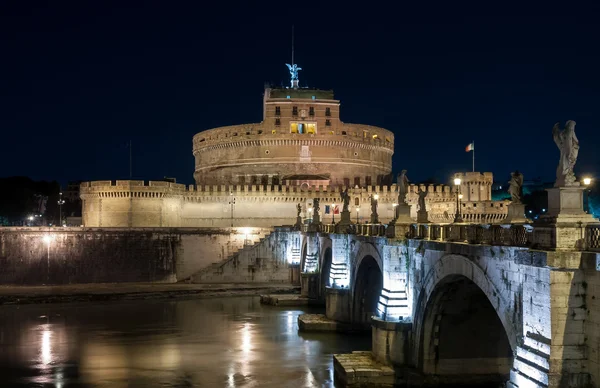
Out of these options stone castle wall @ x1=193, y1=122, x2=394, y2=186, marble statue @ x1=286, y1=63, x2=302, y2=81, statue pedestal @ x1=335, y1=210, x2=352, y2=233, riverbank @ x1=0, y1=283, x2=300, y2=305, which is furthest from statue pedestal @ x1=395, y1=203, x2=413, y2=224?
marble statue @ x1=286, y1=63, x2=302, y2=81

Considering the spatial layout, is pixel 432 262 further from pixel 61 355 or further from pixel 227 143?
pixel 227 143

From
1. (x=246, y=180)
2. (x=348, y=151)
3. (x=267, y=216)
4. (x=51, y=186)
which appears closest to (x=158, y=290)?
(x=267, y=216)

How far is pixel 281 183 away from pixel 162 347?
1707 inches

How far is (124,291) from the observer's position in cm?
4778

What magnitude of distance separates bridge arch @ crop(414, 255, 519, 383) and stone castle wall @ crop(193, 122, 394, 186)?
53.6m

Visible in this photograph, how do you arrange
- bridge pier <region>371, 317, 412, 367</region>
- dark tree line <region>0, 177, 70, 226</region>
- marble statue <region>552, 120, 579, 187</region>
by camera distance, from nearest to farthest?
1. marble statue <region>552, 120, 579, 187</region>
2. bridge pier <region>371, 317, 412, 367</region>
3. dark tree line <region>0, 177, 70, 226</region>

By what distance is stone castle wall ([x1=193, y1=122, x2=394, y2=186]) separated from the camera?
244 feet

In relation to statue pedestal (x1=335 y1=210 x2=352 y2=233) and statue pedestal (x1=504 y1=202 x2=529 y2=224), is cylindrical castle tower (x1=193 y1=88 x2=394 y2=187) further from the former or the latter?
statue pedestal (x1=504 y1=202 x2=529 y2=224)

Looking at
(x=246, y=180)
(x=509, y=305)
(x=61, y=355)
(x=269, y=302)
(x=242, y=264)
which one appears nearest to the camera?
(x=509, y=305)

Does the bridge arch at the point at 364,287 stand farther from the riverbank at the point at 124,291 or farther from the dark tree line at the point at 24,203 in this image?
the dark tree line at the point at 24,203

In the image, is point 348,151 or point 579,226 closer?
point 579,226

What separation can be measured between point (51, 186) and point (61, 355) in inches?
3307

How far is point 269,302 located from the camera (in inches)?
1708

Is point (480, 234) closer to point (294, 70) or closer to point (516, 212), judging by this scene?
point (516, 212)
